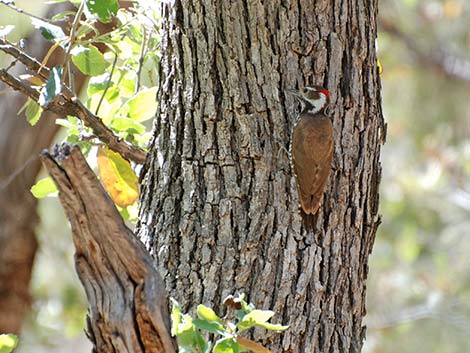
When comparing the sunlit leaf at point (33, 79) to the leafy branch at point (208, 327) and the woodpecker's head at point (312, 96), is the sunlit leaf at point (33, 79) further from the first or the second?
the leafy branch at point (208, 327)

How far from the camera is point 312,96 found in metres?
2.27

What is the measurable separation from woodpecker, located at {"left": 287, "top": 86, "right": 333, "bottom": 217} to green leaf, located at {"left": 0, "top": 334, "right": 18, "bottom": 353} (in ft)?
2.56

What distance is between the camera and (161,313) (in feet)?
5.79

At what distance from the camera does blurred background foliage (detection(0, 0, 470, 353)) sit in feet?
25.6

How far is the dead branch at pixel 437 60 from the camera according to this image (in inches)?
334

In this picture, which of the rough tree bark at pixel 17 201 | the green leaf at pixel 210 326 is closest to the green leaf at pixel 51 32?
the green leaf at pixel 210 326

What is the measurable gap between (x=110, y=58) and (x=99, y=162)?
47cm

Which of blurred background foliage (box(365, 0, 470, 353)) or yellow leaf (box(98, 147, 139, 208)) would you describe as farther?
blurred background foliage (box(365, 0, 470, 353))

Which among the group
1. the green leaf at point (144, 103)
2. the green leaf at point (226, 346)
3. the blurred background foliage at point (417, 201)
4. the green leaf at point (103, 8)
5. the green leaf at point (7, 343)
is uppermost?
the blurred background foliage at point (417, 201)

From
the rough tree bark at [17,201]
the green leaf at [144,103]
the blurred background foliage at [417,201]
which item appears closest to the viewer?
the green leaf at [144,103]

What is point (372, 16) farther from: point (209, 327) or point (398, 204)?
point (398, 204)

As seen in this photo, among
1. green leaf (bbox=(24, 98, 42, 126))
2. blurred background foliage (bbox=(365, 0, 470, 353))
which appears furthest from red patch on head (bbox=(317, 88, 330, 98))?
blurred background foliage (bbox=(365, 0, 470, 353))

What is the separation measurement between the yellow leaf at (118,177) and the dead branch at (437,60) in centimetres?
625

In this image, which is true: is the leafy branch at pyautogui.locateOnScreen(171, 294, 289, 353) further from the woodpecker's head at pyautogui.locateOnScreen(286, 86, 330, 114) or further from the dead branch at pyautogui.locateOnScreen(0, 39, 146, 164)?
the dead branch at pyautogui.locateOnScreen(0, 39, 146, 164)
